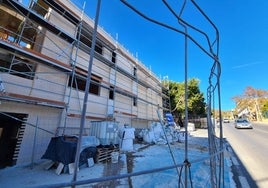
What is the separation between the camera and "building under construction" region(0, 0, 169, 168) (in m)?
5.16

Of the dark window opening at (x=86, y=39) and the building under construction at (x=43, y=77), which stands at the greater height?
the dark window opening at (x=86, y=39)

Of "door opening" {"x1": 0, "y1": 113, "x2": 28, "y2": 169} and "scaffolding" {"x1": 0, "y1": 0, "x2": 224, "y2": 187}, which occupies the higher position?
"scaffolding" {"x1": 0, "y1": 0, "x2": 224, "y2": 187}

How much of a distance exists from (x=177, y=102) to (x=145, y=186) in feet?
58.7

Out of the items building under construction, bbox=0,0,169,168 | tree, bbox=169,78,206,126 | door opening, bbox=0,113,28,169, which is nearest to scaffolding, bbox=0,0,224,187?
building under construction, bbox=0,0,169,168

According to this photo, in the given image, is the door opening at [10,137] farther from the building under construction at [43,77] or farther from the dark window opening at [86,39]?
the dark window opening at [86,39]

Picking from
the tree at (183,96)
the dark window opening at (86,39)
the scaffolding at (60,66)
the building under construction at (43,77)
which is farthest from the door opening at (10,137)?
the tree at (183,96)

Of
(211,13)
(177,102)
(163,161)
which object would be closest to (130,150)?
(163,161)

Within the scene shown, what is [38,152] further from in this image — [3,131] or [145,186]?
[145,186]

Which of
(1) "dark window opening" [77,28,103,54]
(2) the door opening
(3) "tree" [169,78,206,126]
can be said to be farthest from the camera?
(3) "tree" [169,78,206,126]

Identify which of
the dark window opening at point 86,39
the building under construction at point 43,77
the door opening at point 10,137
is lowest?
the door opening at point 10,137

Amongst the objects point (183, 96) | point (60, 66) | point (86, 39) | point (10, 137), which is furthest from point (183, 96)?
point (10, 137)

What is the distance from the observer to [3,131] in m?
5.51

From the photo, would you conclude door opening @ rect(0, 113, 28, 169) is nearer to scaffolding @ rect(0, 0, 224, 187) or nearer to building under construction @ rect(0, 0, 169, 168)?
building under construction @ rect(0, 0, 169, 168)

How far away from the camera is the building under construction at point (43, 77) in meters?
5.16
